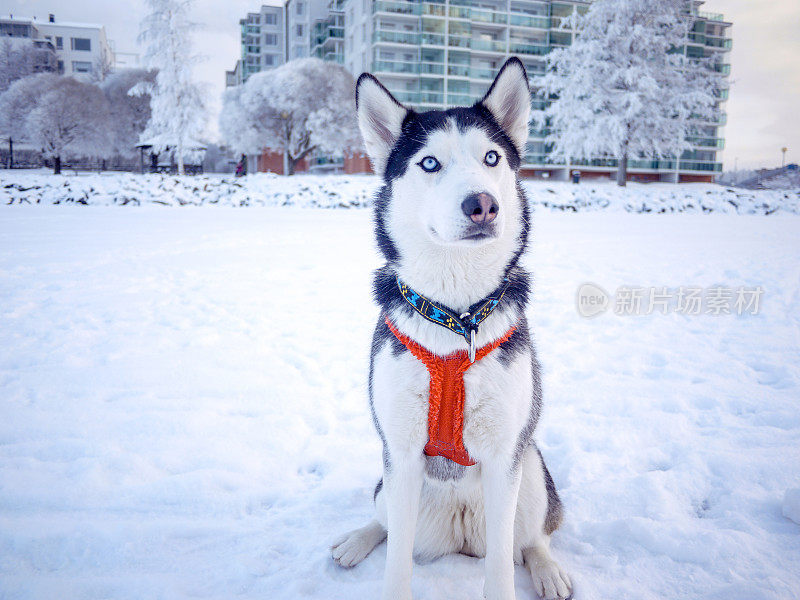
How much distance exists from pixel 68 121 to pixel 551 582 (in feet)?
117

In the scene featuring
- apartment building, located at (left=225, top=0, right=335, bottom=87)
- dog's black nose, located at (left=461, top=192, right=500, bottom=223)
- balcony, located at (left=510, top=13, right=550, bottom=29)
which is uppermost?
apartment building, located at (left=225, top=0, right=335, bottom=87)

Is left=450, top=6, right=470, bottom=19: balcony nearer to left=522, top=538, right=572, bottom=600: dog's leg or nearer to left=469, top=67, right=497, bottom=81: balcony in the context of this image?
left=469, top=67, right=497, bottom=81: balcony

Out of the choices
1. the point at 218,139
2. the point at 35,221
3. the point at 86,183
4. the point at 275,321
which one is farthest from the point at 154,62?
the point at 275,321

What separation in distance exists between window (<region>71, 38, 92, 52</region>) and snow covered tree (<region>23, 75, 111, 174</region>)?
14.8m

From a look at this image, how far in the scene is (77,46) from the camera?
40.4 m

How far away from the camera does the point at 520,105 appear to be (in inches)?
79.9

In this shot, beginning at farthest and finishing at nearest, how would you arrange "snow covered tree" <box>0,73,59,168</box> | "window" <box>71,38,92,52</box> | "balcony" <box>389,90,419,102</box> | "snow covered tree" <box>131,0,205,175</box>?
"window" <box>71,38,92,52</box>
"balcony" <box>389,90,419,102</box>
"snow covered tree" <box>0,73,59,168</box>
"snow covered tree" <box>131,0,205,175</box>

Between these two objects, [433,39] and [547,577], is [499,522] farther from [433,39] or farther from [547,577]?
[433,39]

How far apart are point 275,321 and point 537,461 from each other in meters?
3.81

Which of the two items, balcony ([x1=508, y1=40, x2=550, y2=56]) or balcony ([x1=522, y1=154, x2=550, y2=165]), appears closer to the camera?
balcony ([x1=508, y1=40, x2=550, y2=56])

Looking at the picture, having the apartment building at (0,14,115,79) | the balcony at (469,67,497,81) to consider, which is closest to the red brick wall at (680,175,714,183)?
the balcony at (469,67,497,81)

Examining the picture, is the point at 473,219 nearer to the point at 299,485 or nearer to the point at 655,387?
the point at 299,485

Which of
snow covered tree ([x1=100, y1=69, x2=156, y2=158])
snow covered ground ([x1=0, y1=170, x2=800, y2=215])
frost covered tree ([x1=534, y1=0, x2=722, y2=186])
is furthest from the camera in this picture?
snow covered tree ([x1=100, y1=69, x2=156, y2=158])

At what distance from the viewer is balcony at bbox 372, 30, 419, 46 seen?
35.8 m
